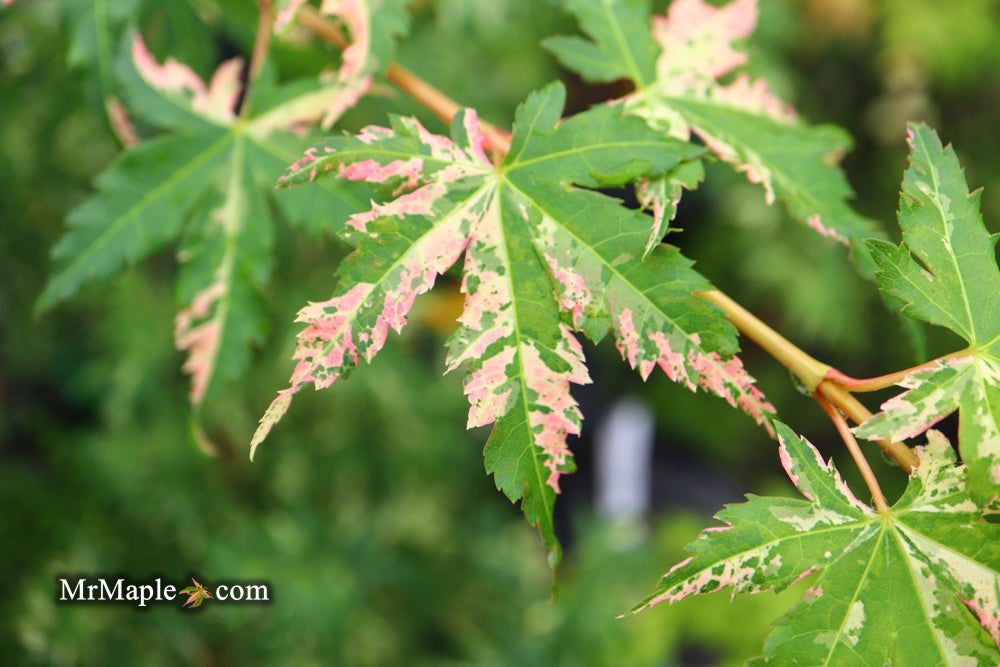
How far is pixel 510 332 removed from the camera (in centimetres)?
44

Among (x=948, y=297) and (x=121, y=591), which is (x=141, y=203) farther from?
(x=948, y=297)

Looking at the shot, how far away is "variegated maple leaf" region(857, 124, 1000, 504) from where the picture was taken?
40 cm

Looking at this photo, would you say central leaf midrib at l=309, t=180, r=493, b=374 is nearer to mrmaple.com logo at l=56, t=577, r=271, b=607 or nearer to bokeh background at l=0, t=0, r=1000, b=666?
bokeh background at l=0, t=0, r=1000, b=666

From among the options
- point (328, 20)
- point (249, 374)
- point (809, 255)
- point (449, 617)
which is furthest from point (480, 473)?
point (328, 20)

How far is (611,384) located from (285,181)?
2.20m

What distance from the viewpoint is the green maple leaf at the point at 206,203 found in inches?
24.6

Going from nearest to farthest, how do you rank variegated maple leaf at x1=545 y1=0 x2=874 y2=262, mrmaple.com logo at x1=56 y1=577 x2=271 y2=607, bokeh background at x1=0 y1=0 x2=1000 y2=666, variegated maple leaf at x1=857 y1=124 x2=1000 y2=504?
variegated maple leaf at x1=857 y1=124 x2=1000 y2=504 < variegated maple leaf at x1=545 y1=0 x2=874 y2=262 < mrmaple.com logo at x1=56 y1=577 x2=271 y2=607 < bokeh background at x1=0 y1=0 x2=1000 y2=666

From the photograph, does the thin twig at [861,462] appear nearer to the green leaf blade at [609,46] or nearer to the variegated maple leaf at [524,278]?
the variegated maple leaf at [524,278]

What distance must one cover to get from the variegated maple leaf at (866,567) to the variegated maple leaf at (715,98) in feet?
0.74

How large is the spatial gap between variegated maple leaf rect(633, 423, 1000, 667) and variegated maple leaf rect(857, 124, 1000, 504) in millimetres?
35

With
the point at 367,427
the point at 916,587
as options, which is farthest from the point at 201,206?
the point at 367,427

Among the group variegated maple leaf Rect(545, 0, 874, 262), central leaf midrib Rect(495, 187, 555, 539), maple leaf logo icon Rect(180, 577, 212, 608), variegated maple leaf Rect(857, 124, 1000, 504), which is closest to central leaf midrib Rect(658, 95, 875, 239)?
variegated maple leaf Rect(545, 0, 874, 262)

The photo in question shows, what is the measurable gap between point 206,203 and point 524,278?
0.34m

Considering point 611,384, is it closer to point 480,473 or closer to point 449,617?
point 480,473
